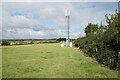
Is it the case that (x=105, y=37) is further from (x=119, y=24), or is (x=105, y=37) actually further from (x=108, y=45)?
(x=119, y=24)

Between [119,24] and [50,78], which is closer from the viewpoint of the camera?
[50,78]

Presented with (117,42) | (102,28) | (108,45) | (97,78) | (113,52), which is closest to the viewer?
(97,78)

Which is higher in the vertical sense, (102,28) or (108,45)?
(102,28)

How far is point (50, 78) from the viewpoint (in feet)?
14.3

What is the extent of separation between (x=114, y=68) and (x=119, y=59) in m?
0.78

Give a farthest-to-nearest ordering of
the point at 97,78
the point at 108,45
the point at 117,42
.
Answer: the point at 108,45
the point at 117,42
the point at 97,78

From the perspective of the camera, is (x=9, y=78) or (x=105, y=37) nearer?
(x=9, y=78)

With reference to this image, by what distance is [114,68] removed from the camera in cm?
546

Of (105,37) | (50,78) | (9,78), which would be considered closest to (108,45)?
(105,37)

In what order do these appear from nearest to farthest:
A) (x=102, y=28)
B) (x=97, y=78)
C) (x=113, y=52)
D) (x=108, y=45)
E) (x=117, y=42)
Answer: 1. (x=97, y=78)
2. (x=117, y=42)
3. (x=113, y=52)
4. (x=108, y=45)
5. (x=102, y=28)

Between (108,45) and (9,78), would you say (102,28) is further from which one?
(9,78)

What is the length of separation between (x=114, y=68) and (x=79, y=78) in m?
2.14

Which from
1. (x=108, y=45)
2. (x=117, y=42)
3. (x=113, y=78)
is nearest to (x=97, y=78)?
(x=113, y=78)

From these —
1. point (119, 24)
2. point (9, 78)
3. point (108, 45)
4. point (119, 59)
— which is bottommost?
point (9, 78)
